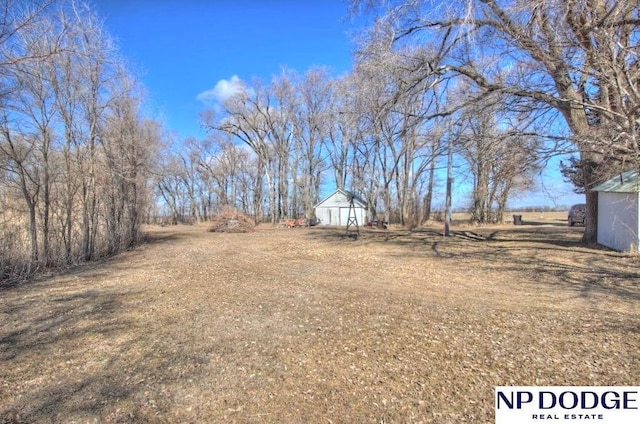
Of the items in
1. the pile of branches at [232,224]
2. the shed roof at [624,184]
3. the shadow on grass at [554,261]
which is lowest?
the shadow on grass at [554,261]

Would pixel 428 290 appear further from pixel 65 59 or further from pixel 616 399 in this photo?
pixel 65 59

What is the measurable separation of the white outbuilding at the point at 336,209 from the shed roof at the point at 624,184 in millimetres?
23276

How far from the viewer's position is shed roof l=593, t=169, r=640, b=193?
35.7 feet

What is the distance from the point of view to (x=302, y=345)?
3793mm

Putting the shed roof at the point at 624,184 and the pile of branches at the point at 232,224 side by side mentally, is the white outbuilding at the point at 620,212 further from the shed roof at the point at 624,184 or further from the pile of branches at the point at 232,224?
the pile of branches at the point at 232,224

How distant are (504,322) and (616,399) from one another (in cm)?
168

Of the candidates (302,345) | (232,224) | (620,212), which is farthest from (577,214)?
(302,345)

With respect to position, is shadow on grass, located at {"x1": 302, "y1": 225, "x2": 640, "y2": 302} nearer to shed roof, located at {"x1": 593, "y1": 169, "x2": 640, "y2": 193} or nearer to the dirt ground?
the dirt ground

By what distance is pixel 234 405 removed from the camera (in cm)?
270

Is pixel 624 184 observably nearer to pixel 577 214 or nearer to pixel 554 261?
pixel 554 261

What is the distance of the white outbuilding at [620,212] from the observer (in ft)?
35.4

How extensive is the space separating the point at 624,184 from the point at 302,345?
12890 millimetres

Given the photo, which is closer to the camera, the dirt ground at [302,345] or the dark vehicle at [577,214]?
the dirt ground at [302,345]

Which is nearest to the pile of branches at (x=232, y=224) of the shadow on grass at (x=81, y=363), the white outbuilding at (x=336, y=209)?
Answer: the white outbuilding at (x=336, y=209)
